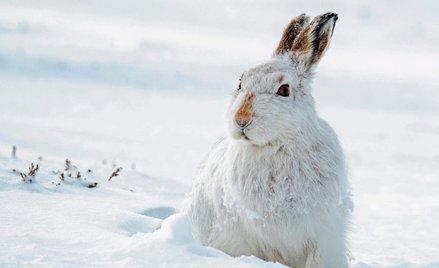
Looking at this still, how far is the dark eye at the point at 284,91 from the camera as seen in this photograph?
4.29 meters

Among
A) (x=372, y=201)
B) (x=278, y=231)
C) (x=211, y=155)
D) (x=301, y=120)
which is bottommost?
(x=372, y=201)

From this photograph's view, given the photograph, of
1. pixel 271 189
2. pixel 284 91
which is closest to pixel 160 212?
pixel 271 189

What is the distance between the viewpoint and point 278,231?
166 inches

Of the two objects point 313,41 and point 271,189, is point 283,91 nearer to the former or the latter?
point 313,41

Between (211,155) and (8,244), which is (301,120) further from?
(8,244)

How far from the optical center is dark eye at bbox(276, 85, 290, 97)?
14.1 feet

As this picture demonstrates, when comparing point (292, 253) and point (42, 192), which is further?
point (42, 192)

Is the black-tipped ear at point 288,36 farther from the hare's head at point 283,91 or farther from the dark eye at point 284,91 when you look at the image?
the dark eye at point 284,91

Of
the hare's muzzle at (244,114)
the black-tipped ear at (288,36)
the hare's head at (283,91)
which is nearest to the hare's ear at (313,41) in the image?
the hare's head at (283,91)

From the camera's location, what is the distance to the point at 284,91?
170 inches

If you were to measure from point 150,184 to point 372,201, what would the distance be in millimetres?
4643

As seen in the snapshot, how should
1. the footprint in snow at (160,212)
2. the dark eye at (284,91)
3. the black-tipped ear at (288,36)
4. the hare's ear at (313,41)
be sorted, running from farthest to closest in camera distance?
1. the footprint in snow at (160,212)
2. the black-tipped ear at (288,36)
3. the hare's ear at (313,41)
4. the dark eye at (284,91)

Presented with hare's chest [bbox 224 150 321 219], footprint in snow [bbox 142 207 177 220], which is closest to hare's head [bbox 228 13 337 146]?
hare's chest [bbox 224 150 321 219]

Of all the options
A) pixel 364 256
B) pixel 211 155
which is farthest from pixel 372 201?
pixel 211 155
